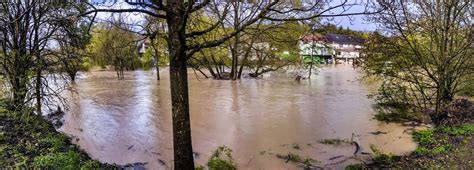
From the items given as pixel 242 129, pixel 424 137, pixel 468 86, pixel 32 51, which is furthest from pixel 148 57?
pixel 424 137

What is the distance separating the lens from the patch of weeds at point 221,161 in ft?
20.1

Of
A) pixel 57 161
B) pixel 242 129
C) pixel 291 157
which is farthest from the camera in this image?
pixel 242 129

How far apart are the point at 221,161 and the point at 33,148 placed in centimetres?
337

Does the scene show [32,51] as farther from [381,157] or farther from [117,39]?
[381,157]

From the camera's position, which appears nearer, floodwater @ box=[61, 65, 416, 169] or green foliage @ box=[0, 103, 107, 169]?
green foliage @ box=[0, 103, 107, 169]

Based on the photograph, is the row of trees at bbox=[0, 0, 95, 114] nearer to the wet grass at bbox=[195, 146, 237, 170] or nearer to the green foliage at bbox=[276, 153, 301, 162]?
the wet grass at bbox=[195, 146, 237, 170]

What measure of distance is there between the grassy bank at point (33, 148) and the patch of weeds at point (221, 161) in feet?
6.49

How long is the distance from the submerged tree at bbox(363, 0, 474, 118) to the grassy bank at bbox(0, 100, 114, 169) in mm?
7791

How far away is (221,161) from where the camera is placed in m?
6.40

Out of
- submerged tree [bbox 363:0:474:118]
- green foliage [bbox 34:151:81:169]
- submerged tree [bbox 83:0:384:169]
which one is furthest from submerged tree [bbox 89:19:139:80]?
submerged tree [bbox 363:0:474:118]

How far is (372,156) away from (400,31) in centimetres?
388

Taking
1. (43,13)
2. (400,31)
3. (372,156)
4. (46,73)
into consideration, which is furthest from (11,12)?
(400,31)

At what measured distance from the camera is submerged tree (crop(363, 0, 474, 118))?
8.89 meters

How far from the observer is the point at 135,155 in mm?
7375
